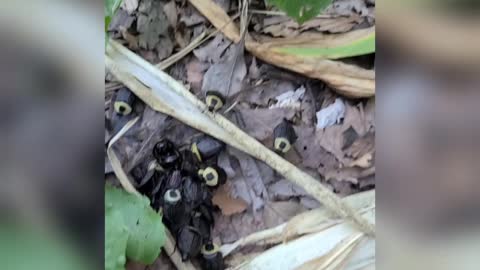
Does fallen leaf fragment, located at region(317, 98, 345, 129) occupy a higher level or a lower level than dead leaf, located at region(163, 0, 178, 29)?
lower

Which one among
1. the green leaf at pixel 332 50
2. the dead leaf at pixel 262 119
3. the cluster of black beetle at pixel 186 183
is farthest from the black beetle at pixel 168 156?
the green leaf at pixel 332 50

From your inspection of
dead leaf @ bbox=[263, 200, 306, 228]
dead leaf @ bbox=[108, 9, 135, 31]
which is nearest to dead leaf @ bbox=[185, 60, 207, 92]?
dead leaf @ bbox=[108, 9, 135, 31]

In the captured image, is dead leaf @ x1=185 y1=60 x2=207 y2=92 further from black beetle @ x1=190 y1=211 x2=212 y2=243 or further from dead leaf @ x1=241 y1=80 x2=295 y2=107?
black beetle @ x1=190 y1=211 x2=212 y2=243

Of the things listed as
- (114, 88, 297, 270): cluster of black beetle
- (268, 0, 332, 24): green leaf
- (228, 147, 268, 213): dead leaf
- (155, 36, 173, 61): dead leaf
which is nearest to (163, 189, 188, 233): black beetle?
(114, 88, 297, 270): cluster of black beetle

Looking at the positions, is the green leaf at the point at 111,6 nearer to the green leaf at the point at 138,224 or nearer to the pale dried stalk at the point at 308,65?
the pale dried stalk at the point at 308,65

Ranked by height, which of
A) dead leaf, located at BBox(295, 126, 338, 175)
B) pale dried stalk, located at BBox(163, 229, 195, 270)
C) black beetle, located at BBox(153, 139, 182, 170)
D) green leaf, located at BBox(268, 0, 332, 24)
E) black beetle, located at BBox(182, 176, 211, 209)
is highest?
green leaf, located at BBox(268, 0, 332, 24)

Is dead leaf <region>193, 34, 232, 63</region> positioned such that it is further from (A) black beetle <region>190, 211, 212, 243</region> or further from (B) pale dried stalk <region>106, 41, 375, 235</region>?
(A) black beetle <region>190, 211, 212, 243</region>
